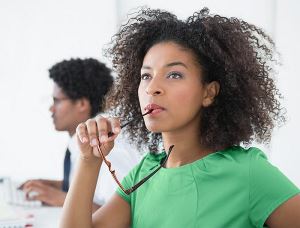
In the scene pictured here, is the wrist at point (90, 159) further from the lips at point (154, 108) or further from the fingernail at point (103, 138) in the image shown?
the lips at point (154, 108)

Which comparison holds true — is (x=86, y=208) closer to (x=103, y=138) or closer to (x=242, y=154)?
(x=103, y=138)

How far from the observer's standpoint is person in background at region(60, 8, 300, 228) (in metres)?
0.89

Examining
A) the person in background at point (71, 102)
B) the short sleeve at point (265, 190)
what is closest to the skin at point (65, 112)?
the person in background at point (71, 102)

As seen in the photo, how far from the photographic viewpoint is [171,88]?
3.07 feet

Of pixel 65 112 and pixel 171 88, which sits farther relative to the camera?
pixel 65 112

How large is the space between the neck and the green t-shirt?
1.4 inches

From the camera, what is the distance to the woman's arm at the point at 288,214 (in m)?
0.83

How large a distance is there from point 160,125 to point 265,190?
247mm

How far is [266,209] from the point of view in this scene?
848 mm

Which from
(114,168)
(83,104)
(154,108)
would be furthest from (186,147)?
(83,104)

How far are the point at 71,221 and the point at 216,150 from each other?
37 centimetres

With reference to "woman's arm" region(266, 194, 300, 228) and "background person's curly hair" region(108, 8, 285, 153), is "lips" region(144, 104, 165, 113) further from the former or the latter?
"woman's arm" region(266, 194, 300, 228)

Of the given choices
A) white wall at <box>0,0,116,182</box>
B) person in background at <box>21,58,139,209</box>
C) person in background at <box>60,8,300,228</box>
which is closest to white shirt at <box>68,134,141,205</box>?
person in background at <box>21,58,139,209</box>

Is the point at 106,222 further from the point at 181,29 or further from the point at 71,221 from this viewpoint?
the point at 181,29
